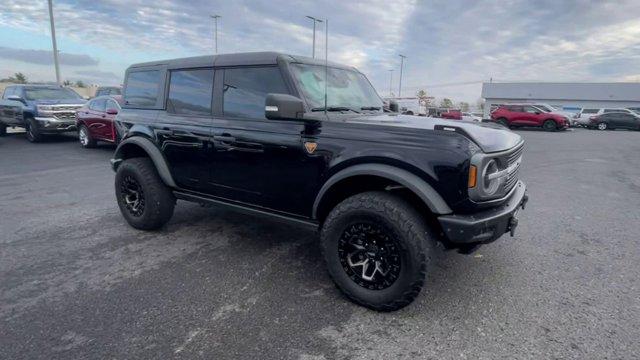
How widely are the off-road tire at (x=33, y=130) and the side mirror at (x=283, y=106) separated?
42.5 feet

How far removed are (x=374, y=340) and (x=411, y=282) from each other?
1.56ft

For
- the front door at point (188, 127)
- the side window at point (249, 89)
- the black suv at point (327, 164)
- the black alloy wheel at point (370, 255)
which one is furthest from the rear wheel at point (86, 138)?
the black alloy wheel at point (370, 255)

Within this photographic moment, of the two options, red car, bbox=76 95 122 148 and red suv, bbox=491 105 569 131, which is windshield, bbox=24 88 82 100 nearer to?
red car, bbox=76 95 122 148

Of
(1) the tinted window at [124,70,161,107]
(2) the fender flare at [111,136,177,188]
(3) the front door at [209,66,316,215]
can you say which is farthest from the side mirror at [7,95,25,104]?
(3) the front door at [209,66,316,215]

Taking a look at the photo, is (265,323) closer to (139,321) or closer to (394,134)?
(139,321)

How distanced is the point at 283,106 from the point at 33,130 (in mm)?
13352

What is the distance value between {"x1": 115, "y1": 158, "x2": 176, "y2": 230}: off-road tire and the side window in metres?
1.29

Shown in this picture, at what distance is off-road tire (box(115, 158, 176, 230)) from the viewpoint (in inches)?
169

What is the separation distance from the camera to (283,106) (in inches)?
114

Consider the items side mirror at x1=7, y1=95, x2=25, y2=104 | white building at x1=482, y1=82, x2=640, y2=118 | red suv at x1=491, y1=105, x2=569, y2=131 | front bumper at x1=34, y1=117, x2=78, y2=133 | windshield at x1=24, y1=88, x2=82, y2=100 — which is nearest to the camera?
front bumper at x1=34, y1=117, x2=78, y2=133

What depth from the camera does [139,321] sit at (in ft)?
9.10

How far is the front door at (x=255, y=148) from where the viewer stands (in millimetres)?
3299

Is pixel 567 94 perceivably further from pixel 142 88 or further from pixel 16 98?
pixel 142 88

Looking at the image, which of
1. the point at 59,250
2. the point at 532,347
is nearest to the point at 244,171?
the point at 59,250
